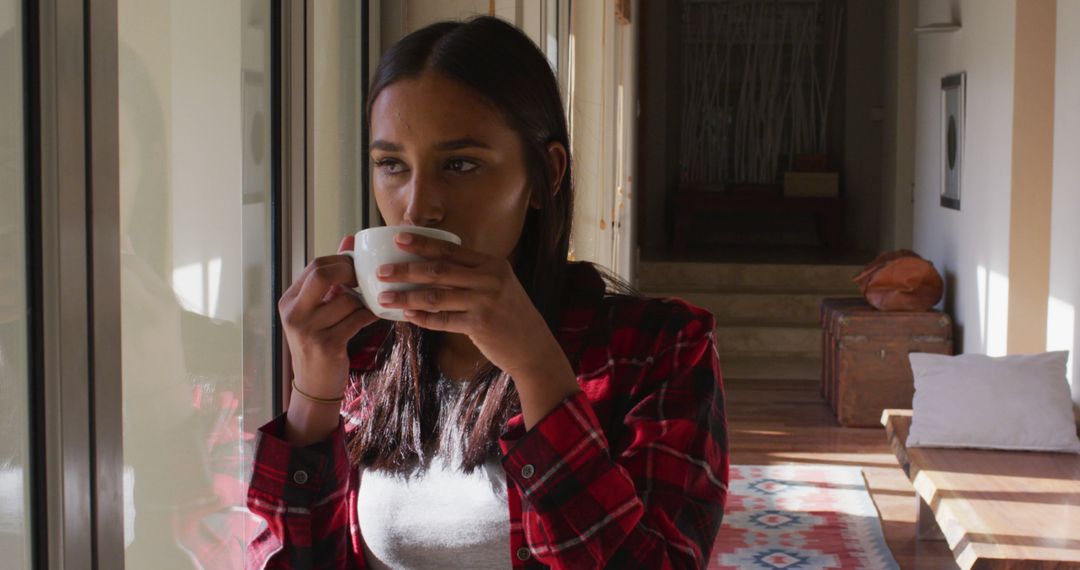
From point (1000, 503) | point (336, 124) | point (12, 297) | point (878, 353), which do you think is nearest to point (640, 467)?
point (12, 297)

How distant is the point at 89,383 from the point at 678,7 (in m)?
11.2

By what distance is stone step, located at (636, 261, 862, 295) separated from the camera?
986 centimetres

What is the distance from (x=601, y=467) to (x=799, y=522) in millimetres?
3889

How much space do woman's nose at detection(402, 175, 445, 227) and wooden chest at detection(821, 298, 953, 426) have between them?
5.70 m

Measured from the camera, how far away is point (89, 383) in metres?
1.00

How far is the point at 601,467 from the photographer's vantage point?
1.00m

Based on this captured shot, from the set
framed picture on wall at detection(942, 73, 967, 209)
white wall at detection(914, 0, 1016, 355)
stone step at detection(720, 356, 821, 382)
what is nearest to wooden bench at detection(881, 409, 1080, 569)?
white wall at detection(914, 0, 1016, 355)

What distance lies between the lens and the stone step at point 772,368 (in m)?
8.07

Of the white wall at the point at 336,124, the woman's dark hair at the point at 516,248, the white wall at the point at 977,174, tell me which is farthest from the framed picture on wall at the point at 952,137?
the woman's dark hair at the point at 516,248

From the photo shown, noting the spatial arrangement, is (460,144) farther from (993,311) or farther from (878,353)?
(878,353)

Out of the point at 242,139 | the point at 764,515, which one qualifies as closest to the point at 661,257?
the point at 764,515

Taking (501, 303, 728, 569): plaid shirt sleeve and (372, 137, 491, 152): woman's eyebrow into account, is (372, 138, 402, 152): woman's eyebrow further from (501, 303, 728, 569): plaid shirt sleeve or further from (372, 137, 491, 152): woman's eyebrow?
(501, 303, 728, 569): plaid shirt sleeve

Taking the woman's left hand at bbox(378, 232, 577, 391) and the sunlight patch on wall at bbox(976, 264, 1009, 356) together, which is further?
the sunlight patch on wall at bbox(976, 264, 1009, 356)

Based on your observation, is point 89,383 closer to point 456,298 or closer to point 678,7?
point 456,298
